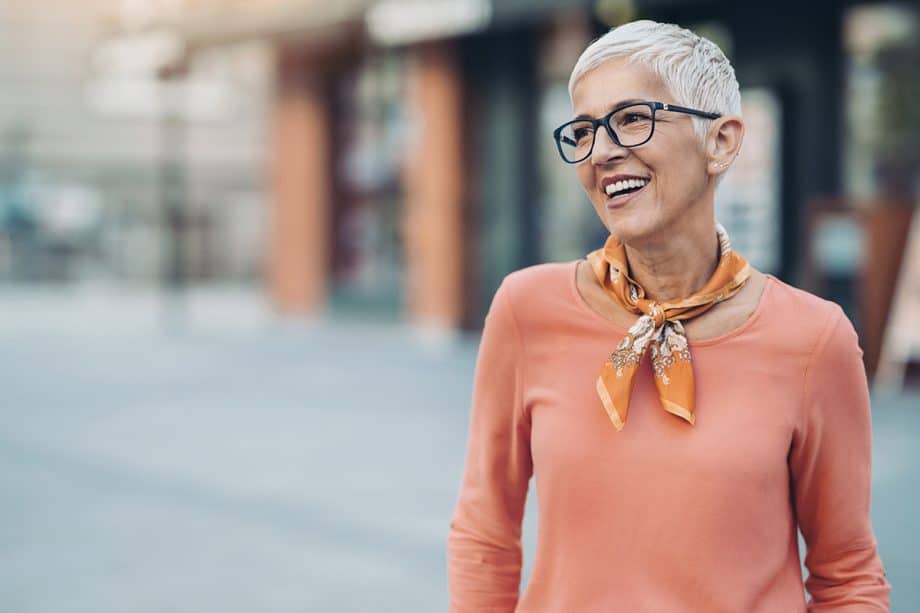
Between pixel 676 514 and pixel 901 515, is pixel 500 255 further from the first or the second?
pixel 676 514

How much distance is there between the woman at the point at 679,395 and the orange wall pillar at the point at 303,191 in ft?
45.5

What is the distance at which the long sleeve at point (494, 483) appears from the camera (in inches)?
65.7

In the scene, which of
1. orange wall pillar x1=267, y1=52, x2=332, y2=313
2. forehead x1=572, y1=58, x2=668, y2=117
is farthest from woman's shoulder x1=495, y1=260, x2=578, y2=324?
orange wall pillar x1=267, y1=52, x2=332, y2=313

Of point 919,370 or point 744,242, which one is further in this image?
point 744,242

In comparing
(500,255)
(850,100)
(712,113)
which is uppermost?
(850,100)

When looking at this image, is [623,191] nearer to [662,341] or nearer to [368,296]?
[662,341]

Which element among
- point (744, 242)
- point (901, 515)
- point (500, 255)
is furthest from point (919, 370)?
point (500, 255)

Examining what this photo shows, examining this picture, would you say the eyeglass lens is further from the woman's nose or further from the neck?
the neck

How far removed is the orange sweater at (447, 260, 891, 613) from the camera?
1.47m

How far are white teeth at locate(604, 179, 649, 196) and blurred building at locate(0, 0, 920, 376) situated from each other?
25.1 feet

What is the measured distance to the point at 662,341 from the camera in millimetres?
1515

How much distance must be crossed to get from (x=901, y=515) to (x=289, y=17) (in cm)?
1083

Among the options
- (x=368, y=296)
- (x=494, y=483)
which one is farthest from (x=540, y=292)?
(x=368, y=296)

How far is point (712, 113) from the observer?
151 cm
